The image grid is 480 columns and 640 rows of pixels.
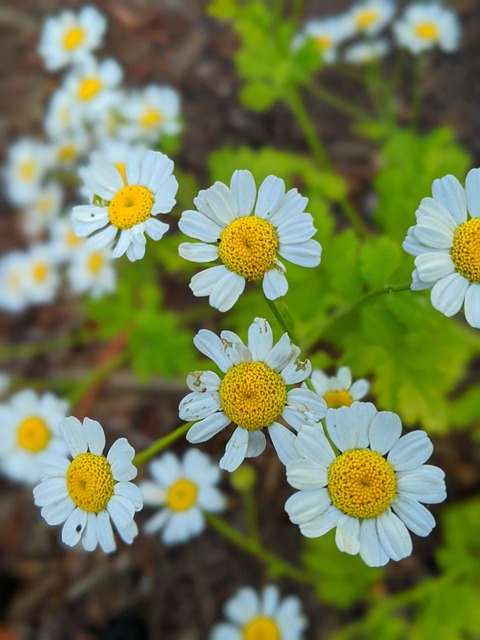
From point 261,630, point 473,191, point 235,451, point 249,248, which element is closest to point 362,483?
point 235,451

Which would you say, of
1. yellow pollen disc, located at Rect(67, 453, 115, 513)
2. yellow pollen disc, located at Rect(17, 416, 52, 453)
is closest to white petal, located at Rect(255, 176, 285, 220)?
yellow pollen disc, located at Rect(67, 453, 115, 513)

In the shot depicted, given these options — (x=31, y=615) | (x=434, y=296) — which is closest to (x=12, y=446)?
(x=31, y=615)

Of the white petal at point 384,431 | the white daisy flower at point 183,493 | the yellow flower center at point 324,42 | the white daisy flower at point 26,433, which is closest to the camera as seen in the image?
the white petal at point 384,431

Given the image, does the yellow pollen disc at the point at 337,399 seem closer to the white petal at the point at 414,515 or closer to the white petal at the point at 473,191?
the white petal at the point at 414,515

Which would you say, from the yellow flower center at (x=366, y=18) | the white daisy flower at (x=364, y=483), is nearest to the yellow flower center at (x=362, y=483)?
the white daisy flower at (x=364, y=483)

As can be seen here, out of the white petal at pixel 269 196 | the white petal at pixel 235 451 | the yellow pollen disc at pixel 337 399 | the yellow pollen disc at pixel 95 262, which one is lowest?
the white petal at pixel 235 451

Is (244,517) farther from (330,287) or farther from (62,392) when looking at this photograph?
(330,287)
